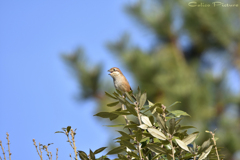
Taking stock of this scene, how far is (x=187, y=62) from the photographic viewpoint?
1001 cm

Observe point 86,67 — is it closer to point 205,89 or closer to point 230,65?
point 205,89

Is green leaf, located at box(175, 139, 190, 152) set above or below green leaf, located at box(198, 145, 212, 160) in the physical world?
above

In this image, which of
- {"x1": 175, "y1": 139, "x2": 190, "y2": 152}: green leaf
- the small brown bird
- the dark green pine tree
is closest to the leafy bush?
{"x1": 175, "y1": 139, "x2": 190, "y2": 152}: green leaf

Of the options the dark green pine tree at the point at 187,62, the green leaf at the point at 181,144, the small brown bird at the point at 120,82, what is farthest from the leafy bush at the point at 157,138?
the dark green pine tree at the point at 187,62

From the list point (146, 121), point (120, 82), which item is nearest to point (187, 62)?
point (120, 82)

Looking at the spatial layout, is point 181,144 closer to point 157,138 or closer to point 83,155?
point 157,138

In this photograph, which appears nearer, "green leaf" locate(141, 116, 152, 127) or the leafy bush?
the leafy bush

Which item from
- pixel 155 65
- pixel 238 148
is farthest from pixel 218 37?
pixel 238 148

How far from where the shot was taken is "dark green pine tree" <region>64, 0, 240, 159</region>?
7.90m

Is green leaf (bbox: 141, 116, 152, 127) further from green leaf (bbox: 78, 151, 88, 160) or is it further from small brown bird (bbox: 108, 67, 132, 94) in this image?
small brown bird (bbox: 108, 67, 132, 94)

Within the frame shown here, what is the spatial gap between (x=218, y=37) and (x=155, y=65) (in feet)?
7.48

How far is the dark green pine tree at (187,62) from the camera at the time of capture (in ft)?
25.9

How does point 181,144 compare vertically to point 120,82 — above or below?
below

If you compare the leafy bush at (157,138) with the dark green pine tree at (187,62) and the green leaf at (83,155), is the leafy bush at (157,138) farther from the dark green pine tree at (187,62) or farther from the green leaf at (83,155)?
the dark green pine tree at (187,62)
